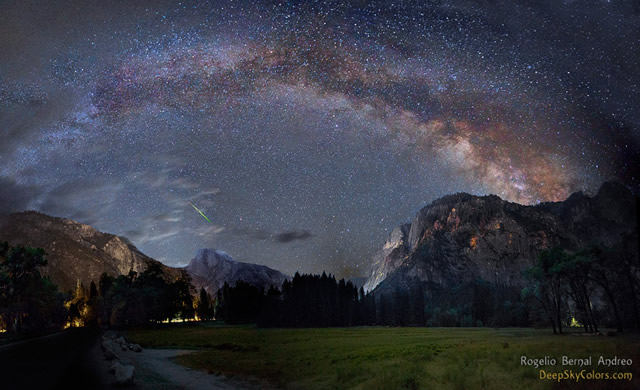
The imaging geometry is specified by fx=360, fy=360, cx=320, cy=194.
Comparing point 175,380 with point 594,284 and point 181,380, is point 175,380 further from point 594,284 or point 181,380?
point 594,284

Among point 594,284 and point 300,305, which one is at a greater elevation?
point 594,284

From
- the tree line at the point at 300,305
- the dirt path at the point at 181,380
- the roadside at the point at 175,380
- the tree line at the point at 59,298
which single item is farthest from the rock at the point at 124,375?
the tree line at the point at 300,305

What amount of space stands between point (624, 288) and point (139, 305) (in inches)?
4583

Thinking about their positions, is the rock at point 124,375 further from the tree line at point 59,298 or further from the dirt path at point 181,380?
the tree line at point 59,298

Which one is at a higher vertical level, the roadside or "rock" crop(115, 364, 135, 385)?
"rock" crop(115, 364, 135, 385)

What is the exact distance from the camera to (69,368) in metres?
24.1

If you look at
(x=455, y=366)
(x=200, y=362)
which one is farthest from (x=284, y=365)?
(x=455, y=366)

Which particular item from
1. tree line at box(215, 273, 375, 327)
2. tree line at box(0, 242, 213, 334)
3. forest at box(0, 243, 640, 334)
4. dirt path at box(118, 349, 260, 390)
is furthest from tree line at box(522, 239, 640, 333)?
tree line at box(0, 242, 213, 334)

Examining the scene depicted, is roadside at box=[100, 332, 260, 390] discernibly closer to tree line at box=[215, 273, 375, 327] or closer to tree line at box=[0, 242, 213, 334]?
tree line at box=[0, 242, 213, 334]

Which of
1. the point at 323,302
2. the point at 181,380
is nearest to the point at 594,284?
the point at 181,380

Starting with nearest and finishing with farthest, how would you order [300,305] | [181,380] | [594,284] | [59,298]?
1. [181,380]
2. [594,284]
3. [59,298]
4. [300,305]

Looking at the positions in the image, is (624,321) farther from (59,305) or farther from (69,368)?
(59,305)

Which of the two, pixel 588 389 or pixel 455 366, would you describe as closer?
pixel 588 389

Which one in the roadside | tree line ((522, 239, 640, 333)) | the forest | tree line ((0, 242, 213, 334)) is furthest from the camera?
tree line ((0, 242, 213, 334))
